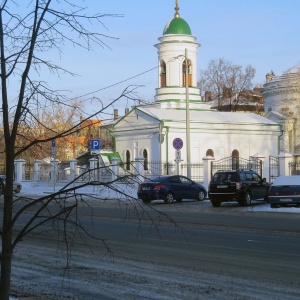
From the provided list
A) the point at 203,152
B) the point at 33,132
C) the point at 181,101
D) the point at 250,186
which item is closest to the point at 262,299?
the point at 33,132

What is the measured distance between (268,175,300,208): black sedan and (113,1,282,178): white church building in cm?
1850

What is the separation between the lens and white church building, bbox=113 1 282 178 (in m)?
51.9

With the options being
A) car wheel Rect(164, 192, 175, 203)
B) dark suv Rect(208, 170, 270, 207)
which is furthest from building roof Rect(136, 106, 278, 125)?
dark suv Rect(208, 170, 270, 207)

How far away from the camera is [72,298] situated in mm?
8914

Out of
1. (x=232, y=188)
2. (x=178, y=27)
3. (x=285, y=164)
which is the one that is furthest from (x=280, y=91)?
(x=232, y=188)

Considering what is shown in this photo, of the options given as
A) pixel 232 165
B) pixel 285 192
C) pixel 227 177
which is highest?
pixel 232 165

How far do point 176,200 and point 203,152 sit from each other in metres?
18.3

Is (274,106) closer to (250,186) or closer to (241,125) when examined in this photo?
(241,125)

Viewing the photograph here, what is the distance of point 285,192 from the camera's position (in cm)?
2944

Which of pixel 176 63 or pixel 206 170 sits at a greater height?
pixel 176 63

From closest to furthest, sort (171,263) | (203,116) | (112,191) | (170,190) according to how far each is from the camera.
Answer: (112,191), (171,263), (170,190), (203,116)

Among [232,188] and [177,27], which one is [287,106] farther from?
[232,188]

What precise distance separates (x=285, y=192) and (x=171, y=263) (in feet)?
58.9

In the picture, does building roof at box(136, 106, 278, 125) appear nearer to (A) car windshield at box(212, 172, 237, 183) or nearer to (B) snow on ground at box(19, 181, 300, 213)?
(B) snow on ground at box(19, 181, 300, 213)
